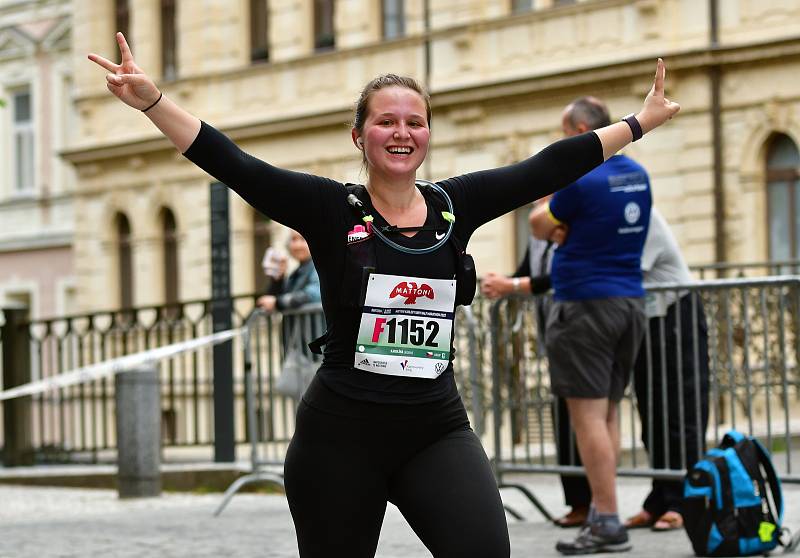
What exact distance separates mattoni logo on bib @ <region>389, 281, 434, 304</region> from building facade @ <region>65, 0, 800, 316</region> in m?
17.7

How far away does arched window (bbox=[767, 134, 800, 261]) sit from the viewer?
22641 millimetres

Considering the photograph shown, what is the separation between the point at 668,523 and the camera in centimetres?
941

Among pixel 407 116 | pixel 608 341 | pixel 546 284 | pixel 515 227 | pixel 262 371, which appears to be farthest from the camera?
pixel 515 227

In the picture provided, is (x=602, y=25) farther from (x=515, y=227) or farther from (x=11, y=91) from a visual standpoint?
(x=11, y=91)

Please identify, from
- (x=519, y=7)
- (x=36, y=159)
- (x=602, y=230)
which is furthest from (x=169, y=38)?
(x=602, y=230)

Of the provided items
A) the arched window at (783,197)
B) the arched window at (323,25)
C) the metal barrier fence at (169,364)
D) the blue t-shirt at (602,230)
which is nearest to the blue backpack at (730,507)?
the blue t-shirt at (602,230)

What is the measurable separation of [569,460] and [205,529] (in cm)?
211

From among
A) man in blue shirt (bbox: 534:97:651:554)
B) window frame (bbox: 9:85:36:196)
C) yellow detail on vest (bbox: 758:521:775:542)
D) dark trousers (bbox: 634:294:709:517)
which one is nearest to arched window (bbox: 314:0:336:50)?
window frame (bbox: 9:85:36:196)

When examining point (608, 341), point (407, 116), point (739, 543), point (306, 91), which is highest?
point (306, 91)

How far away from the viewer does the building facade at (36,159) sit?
3747 centimetres

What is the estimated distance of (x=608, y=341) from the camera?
28.7ft

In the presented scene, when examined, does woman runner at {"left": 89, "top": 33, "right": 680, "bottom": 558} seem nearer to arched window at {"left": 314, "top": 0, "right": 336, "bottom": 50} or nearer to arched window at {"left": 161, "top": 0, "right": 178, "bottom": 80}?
arched window at {"left": 314, "top": 0, "right": 336, "bottom": 50}

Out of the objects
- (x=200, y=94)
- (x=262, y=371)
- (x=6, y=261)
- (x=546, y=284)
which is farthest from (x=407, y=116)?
(x=6, y=261)

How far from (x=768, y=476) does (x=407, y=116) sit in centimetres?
398
